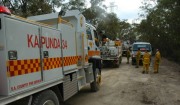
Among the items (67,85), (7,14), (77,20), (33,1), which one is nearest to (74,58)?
(67,85)

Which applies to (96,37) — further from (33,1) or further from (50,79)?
(33,1)

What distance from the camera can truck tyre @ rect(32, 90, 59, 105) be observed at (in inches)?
187

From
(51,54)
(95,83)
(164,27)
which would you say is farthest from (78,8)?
(51,54)

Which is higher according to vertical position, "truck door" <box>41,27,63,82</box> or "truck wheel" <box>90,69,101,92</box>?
"truck door" <box>41,27,63,82</box>

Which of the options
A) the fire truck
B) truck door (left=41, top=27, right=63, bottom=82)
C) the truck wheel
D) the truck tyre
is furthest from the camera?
the truck wheel

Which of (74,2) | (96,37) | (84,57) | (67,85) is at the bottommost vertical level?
(67,85)

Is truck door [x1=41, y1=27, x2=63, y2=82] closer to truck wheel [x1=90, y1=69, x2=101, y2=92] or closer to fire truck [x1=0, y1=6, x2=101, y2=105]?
fire truck [x1=0, y1=6, x2=101, y2=105]

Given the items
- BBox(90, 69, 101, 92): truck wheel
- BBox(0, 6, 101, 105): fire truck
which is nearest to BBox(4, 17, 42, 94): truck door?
BBox(0, 6, 101, 105): fire truck

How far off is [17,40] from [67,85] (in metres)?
2.54

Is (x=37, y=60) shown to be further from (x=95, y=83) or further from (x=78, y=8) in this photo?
(x=78, y=8)

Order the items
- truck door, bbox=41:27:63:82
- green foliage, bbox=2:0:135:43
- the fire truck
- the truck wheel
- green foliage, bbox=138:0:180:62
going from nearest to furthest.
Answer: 1. the fire truck
2. truck door, bbox=41:27:63:82
3. the truck wheel
4. green foliage, bbox=2:0:135:43
5. green foliage, bbox=138:0:180:62

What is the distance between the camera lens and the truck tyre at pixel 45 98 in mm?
4750

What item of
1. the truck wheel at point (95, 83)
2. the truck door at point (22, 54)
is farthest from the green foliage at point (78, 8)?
the truck door at point (22, 54)

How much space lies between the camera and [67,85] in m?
6.37
